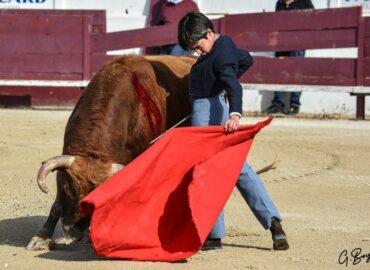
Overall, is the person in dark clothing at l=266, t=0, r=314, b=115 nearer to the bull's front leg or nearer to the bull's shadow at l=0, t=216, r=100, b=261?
the bull's shadow at l=0, t=216, r=100, b=261

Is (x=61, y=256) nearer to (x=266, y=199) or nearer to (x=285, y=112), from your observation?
(x=266, y=199)

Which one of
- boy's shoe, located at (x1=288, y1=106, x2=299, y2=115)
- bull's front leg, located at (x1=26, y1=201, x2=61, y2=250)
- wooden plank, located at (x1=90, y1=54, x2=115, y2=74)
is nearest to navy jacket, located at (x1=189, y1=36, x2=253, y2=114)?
bull's front leg, located at (x1=26, y1=201, x2=61, y2=250)

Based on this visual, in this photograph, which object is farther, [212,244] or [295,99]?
[295,99]

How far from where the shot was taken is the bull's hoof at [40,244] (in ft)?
15.0

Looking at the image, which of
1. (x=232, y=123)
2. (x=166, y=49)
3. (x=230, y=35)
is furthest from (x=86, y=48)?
(x=232, y=123)

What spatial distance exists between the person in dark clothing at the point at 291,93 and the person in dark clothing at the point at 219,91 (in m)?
6.93

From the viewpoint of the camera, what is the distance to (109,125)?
4559mm

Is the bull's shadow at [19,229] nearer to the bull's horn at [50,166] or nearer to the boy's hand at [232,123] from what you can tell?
the bull's horn at [50,166]

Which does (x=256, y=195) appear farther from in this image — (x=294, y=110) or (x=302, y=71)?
(x=294, y=110)

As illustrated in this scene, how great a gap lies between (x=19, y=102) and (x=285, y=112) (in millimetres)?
3460

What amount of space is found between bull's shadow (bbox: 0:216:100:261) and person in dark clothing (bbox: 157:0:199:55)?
6.20 m

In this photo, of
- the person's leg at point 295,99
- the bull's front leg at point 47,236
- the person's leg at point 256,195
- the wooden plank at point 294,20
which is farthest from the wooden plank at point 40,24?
the person's leg at point 256,195

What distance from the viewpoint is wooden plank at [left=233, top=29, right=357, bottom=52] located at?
11086mm

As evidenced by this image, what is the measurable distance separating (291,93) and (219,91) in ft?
23.8
